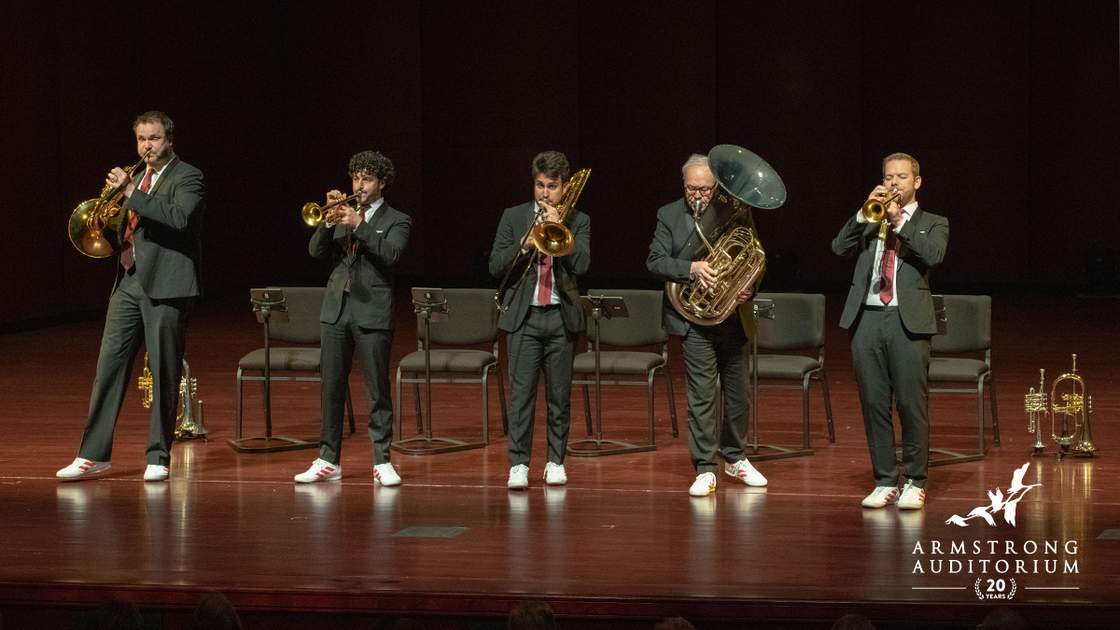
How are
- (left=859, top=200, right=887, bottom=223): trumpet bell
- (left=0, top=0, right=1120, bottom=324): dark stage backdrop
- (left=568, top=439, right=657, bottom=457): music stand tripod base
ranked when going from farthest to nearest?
(left=0, top=0, right=1120, bottom=324): dark stage backdrop < (left=568, top=439, right=657, bottom=457): music stand tripod base < (left=859, top=200, right=887, bottom=223): trumpet bell

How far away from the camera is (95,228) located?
5406 millimetres

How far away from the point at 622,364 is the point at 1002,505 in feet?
6.54

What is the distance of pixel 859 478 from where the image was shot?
5.46 metres

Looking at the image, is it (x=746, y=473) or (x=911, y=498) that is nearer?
(x=911, y=498)

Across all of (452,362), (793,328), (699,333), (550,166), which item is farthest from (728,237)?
(452,362)

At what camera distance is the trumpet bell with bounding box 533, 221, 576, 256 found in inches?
199

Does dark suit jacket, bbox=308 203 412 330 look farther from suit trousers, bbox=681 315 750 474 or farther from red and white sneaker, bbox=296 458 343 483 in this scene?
suit trousers, bbox=681 315 750 474

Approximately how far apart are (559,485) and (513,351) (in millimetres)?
605

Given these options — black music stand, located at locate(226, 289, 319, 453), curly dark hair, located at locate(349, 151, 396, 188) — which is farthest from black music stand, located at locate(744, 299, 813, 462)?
black music stand, located at locate(226, 289, 319, 453)

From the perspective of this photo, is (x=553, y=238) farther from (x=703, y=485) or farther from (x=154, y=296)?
(x=154, y=296)

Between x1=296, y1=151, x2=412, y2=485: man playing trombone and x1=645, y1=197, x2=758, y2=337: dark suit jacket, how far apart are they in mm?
1046

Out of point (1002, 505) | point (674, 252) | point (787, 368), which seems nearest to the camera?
point (1002, 505)

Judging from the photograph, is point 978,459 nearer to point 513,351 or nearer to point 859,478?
point 859,478

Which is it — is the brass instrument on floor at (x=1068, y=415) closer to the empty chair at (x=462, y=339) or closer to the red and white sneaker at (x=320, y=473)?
the empty chair at (x=462, y=339)
